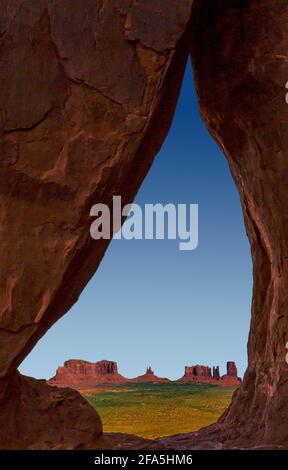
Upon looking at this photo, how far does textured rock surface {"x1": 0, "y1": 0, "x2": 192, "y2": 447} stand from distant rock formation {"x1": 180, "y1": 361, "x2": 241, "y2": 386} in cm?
1010

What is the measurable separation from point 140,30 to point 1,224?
6.74 ft

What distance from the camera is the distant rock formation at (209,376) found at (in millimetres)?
15570

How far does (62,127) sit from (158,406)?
729cm

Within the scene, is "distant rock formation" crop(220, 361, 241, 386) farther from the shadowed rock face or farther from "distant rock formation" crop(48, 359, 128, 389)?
the shadowed rock face

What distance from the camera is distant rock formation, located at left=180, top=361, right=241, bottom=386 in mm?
15570

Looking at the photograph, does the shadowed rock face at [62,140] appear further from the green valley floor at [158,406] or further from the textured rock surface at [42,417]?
the green valley floor at [158,406]

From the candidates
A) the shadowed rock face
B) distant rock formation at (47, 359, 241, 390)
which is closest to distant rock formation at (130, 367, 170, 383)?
distant rock formation at (47, 359, 241, 390)

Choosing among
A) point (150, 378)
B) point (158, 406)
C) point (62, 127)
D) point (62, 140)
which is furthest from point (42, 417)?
point (150, 378)

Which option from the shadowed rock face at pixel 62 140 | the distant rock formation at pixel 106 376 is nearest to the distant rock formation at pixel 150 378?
the distant rock formation at pixel 106 376

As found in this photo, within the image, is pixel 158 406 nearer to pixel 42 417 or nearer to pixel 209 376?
pixel 209 376

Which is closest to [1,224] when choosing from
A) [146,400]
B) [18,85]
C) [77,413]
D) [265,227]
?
[18,85]

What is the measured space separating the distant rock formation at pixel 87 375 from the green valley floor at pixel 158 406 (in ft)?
2.24

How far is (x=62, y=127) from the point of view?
18.5ft

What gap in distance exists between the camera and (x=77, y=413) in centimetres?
585
